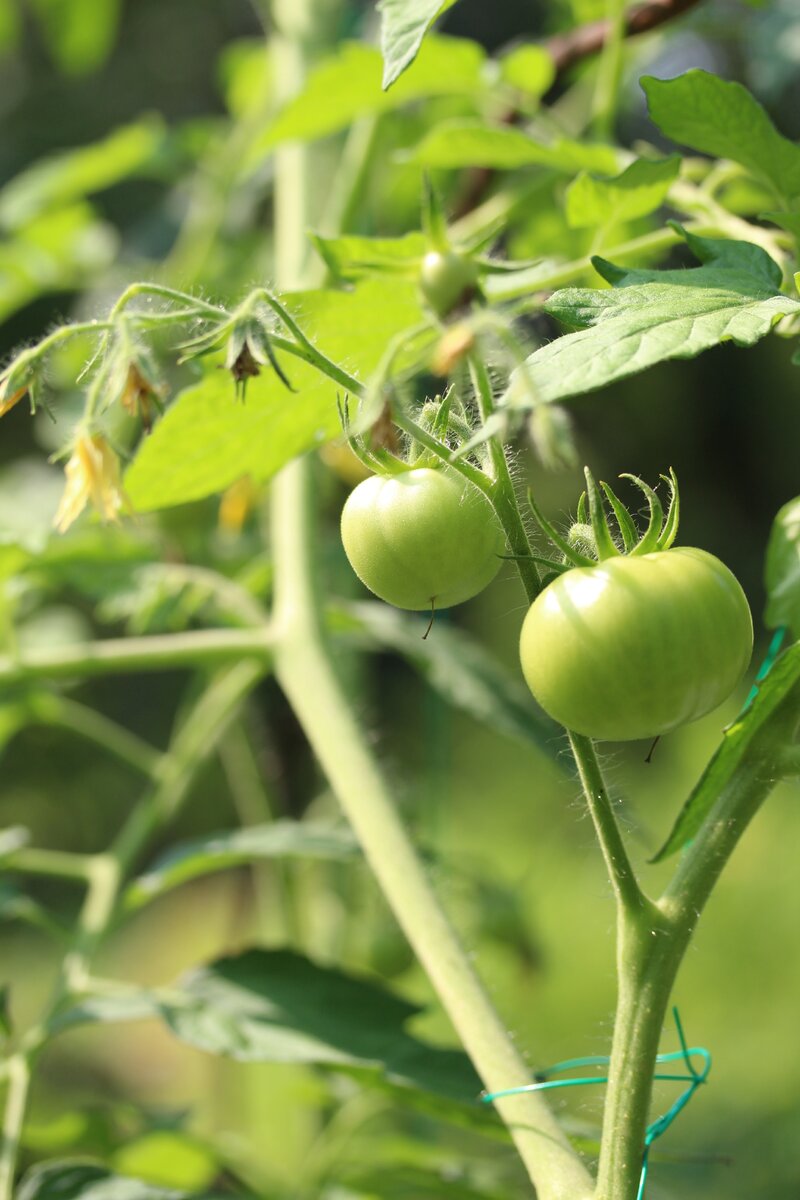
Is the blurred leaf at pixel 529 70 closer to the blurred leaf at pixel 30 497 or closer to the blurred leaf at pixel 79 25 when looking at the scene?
the blurred leaf at pixel 30 497

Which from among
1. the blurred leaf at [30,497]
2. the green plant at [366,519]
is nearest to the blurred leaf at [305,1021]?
the green plant at [366,519]

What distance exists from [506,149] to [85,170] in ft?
1.78

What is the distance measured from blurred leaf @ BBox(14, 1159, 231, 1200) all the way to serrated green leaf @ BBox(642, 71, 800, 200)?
55 centimetres

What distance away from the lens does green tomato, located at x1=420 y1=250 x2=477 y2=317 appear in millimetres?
373

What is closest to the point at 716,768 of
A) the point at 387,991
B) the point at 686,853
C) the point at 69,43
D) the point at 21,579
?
the point at 686,853

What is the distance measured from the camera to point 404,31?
404 millimetres

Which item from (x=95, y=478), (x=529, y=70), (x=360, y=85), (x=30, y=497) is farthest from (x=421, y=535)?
(x=30, y=497)

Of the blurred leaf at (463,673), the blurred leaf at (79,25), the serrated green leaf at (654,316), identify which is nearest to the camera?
the serrated green leaf at (654,316)

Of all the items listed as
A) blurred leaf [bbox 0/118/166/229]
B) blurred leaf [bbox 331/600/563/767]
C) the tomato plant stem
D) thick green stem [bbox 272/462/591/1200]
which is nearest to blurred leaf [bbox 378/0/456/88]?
the tomato plant stem

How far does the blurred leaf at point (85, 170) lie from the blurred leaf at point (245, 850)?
0.61 m

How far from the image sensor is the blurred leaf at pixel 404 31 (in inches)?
15.4

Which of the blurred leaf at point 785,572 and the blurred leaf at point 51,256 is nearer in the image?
the blurred leaf at point 785,572

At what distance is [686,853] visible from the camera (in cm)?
42

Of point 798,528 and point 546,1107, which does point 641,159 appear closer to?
point 798,528
